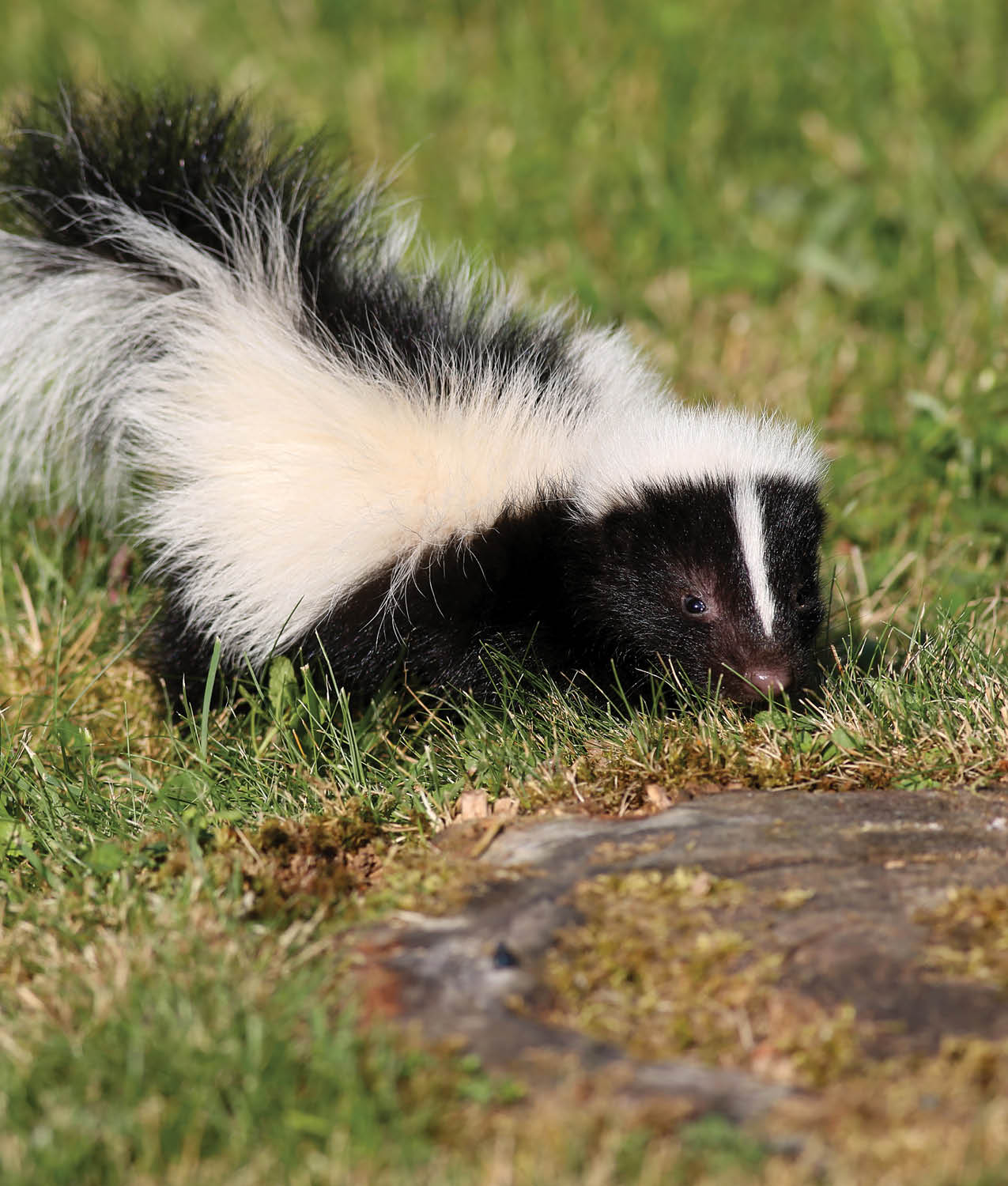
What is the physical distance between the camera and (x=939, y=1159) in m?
2.01

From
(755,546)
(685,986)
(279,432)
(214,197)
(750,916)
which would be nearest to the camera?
(685,986)

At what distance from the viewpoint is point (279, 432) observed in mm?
3838

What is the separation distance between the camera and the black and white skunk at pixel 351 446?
381 cm

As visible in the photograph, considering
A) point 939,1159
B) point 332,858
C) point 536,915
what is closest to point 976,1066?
point 939,1159

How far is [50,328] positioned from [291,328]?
78 cm

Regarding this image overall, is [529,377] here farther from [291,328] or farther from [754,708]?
[754,708]

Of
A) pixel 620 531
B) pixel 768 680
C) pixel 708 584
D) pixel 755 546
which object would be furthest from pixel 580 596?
pixel 768 680

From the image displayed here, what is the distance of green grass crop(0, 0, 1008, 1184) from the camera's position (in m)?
A: 2.25

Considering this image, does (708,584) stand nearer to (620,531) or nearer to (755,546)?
(755,546)

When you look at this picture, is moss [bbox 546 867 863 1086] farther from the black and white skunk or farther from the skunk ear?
the skunk ear

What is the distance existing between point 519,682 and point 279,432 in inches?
38.5

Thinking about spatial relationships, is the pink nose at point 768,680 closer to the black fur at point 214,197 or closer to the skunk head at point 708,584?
the skunk head at point 708,584

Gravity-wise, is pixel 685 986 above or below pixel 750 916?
below

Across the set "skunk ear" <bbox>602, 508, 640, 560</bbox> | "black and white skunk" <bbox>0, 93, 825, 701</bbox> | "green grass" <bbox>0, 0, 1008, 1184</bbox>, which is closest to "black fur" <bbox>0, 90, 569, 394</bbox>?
"black and white skunk" <bbox>0, 93, 825, 701</bbox>
